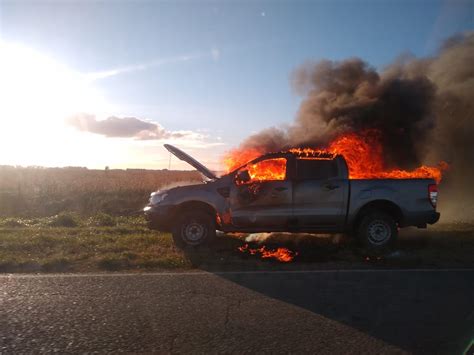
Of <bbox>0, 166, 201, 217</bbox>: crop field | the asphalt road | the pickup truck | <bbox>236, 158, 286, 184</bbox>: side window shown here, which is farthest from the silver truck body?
<bbox>0, 166, 201, 217</bbox>: crop field

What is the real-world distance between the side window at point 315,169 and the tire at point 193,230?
2.02m

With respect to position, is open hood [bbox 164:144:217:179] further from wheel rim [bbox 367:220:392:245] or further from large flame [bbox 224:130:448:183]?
wheel rim [bbox 367:220:392:245]

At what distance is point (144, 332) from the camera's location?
14.4 ft

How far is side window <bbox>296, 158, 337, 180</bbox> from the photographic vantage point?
28.8ft

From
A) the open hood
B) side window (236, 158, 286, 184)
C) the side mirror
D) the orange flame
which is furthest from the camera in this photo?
the open hood

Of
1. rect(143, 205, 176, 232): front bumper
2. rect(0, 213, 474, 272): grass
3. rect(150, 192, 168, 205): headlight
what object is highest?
rect(150, 192, 168, 205): headlight

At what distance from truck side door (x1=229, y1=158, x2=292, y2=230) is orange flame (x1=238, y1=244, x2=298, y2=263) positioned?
437mm

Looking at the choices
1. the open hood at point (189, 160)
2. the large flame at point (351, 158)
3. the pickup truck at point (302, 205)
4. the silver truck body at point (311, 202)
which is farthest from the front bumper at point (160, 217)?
the large flame at point (351, 158)

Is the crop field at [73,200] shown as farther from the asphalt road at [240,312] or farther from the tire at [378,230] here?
the asphalt road at [240,312]

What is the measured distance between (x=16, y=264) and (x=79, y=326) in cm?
358

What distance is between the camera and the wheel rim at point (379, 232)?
8.59 meters

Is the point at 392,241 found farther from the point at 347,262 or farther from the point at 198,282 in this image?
the point at 198,282

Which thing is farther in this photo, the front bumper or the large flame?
the large flame

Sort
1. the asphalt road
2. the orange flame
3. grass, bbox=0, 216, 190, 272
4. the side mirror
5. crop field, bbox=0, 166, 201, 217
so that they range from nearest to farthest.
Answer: the asphalt road < grass, bbox=0, 216, 190, 272 < the orange flame < the side mirror < crop field, bbox=0, 166, 201, 217
